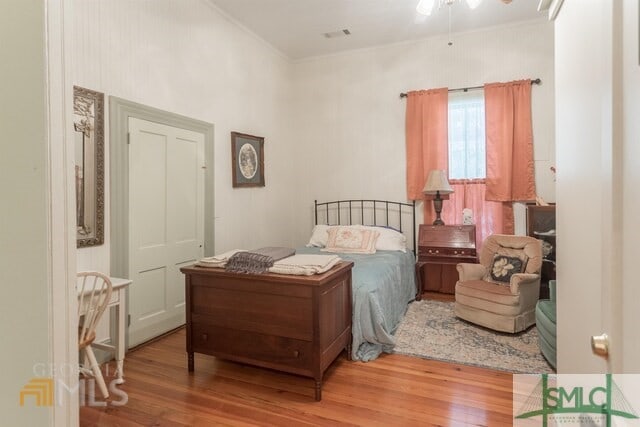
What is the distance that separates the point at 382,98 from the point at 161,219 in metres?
3.25

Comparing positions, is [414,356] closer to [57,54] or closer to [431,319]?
[431,319]

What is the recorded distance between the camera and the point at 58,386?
966 millimetres

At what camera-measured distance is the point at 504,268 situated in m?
3.46

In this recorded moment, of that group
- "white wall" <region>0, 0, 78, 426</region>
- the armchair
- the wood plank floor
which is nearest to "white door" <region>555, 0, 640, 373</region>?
the wood plank floor

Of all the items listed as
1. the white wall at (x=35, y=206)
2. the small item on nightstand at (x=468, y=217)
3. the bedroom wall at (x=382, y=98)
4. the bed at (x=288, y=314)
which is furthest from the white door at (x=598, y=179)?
the bedroom wall at (x=382, y=98)

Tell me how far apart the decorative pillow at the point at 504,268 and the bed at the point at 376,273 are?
2.93ft

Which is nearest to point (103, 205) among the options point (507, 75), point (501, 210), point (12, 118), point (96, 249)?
point (96, 249)

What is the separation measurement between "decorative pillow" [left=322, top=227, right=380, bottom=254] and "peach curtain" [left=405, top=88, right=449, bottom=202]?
90 centimetres

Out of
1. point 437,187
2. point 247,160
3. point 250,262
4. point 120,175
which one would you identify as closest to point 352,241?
point 437,187

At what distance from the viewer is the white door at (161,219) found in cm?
304

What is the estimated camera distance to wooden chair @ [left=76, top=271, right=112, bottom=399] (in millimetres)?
2113

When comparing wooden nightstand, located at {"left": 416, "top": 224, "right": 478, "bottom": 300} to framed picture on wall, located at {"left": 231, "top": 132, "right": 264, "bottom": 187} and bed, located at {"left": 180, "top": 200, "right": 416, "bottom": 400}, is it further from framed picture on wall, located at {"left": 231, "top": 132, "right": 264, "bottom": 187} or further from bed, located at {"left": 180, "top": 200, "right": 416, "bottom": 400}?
framed picture on wall, located at {"left": 231, "top": 132, "right": 264, "bottom": 187}

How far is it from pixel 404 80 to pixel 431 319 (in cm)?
307

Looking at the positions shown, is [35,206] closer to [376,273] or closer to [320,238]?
[376,273]
